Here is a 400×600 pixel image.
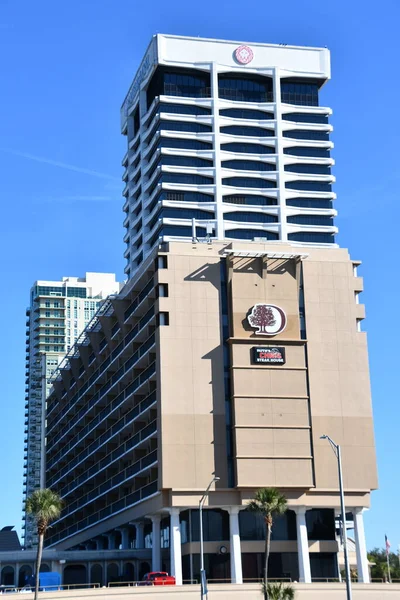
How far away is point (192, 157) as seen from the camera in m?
155

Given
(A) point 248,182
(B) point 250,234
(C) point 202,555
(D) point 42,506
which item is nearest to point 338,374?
(C) point 202,555

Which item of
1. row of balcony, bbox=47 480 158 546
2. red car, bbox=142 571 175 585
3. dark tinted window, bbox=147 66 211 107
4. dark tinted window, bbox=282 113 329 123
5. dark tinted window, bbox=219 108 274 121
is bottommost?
red car, bbox=142 571 175 585

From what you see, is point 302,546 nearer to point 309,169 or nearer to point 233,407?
point 233,407

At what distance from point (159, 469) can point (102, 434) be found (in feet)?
112

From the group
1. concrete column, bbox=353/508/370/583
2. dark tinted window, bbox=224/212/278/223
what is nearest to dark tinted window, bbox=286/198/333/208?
dark tinted window, bbox=224/212/278/223

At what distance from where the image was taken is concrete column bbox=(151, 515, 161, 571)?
10562 cm

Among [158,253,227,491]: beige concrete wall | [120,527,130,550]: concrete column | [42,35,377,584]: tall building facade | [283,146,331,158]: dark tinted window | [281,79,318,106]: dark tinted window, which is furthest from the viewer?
[281,79,318,106]: dark tinted window

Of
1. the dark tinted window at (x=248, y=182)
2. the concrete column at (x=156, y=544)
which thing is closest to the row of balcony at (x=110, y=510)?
the concrete column at (x=156, y=544)

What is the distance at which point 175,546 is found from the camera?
98.2 meters

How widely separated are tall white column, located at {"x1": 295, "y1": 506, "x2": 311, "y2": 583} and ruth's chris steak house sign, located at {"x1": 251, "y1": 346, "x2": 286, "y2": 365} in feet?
50.4

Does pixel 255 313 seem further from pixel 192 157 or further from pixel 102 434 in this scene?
pixel 192 157

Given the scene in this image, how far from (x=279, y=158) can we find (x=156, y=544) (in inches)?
2927

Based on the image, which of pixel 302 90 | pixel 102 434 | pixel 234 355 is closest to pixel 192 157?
pixel 302 90

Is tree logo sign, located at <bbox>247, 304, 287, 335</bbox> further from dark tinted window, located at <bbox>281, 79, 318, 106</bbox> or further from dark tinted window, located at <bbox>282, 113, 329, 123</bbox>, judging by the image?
dark tinted window, located at <bbox>281, 79, 318, 106</bbox>
